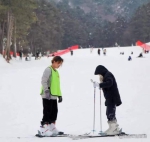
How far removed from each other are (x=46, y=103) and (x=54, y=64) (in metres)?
0.75

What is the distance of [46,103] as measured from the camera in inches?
294

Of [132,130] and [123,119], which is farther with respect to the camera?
[123,119]

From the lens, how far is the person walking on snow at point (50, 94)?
7.38 meters

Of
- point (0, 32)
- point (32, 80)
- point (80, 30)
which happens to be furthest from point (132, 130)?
point (80, 30)

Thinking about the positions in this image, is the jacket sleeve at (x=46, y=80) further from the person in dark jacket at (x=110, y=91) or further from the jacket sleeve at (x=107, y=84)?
the jacket sleeve at (x=107, y=84)

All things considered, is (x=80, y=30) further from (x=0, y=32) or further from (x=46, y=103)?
(x=46, y=103)

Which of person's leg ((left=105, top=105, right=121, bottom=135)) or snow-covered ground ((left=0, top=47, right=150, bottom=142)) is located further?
snow-covered ground ((left=0, top=47, right=150, bottom=142))

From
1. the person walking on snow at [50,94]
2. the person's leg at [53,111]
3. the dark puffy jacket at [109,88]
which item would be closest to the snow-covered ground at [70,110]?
the person walking on snow at [50,94]

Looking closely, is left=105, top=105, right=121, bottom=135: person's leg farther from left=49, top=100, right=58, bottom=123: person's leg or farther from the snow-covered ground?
left=49, top=100, right=58, bottom=123: person's leg

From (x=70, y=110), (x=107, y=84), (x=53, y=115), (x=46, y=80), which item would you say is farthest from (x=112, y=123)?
(x=70, y=110)

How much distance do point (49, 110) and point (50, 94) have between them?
32 centimetres

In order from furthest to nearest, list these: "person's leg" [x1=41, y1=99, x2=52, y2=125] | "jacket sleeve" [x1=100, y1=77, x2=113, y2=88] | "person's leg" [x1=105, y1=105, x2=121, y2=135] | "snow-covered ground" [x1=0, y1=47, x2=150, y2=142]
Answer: "snow-covered ground" [x1=0, y1=47, x2=150, y2=142] < "person's leg" [x1=41, y1=99, x2=52, y2=125] < "person's leg" [x1=105, y1=105, x2=121, y2=135] < "jacket sleeve" [x1=100, y1=77, x2=113, y2=88]

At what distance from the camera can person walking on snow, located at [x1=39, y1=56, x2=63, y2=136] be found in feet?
24.2

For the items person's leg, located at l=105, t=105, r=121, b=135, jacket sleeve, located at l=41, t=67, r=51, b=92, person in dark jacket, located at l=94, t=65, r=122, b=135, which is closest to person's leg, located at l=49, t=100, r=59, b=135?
jacket sleeve, located at l=41, t=67, r=51, b=92
